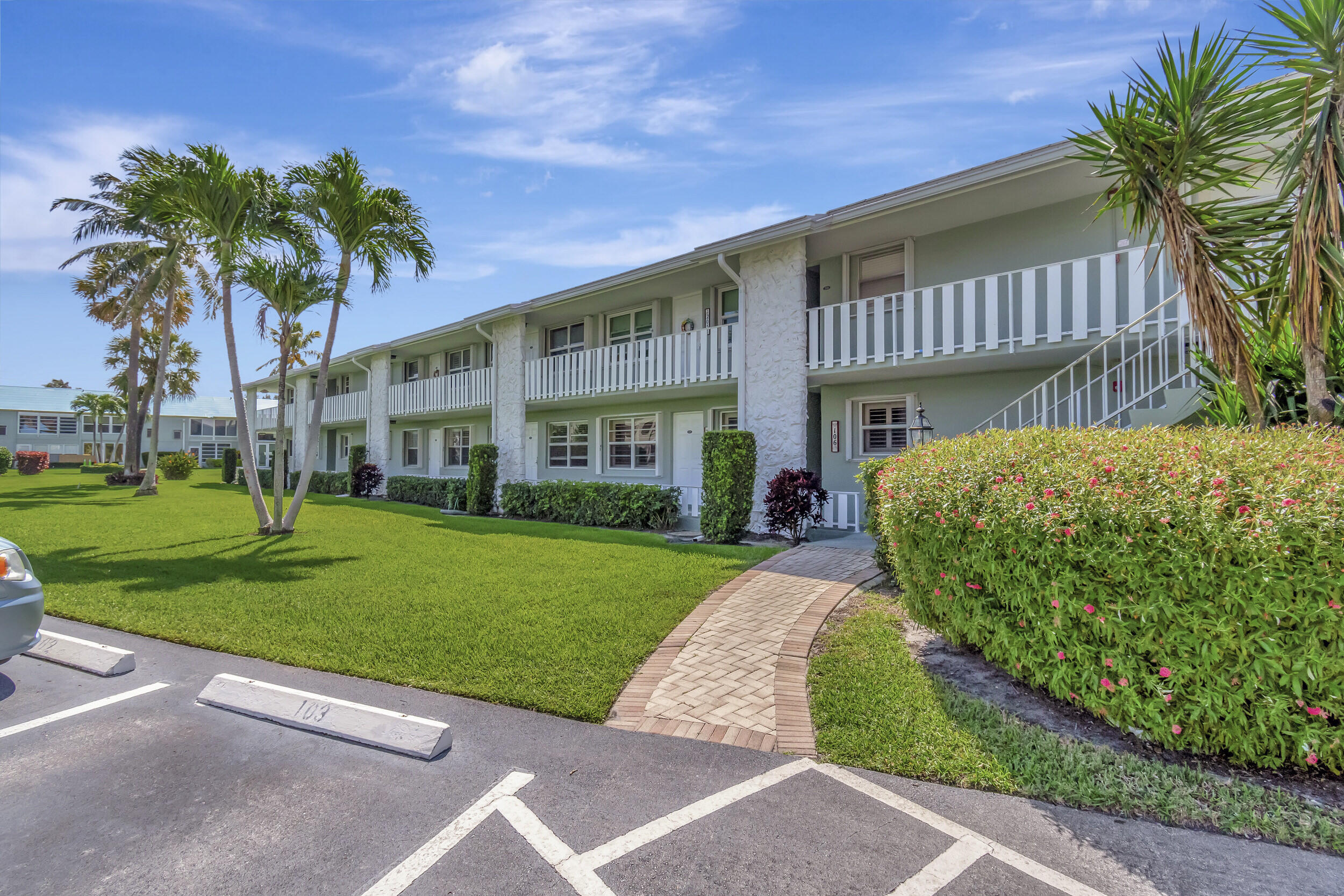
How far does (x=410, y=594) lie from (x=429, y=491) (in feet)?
44.7

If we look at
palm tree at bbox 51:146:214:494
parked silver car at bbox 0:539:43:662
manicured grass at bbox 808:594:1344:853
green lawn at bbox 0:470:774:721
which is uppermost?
palm tree at bbox 51:146:214:494

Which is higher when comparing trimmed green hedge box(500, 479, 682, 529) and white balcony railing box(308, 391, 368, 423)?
white balcony railing box(308, 391, 368, 423)

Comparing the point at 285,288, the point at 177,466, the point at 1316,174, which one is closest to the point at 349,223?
the point at 285,288

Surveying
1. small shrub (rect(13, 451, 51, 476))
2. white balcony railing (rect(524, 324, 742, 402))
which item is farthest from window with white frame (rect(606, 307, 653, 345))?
small shrub (rect(13, 451, 51, 476))

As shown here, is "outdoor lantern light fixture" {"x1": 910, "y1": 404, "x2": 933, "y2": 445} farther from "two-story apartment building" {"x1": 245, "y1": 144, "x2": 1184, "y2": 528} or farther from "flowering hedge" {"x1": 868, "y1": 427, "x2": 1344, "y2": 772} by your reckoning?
"flowering hedge" {"x1": 868, "y1": 427, "x2": 1344, "y2": 772}

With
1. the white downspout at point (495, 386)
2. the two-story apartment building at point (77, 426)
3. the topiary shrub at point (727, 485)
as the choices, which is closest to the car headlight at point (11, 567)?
the topiary shrub at point (727, 485)

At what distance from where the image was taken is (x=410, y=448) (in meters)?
26.0

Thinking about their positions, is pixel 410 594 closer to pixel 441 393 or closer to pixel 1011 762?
pixel 1011 762

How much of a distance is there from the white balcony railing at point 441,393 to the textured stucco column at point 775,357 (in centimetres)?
945

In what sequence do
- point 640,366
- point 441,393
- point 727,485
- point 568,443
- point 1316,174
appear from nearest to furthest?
point 1316,174 → point 727,485 → point 640,366 → point 568,443 → point 441,393

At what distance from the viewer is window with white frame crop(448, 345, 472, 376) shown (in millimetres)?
22841

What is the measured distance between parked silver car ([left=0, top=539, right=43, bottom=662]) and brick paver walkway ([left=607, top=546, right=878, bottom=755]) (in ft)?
13.1

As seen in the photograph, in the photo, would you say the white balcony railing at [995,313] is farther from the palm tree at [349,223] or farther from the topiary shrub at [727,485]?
Result: the palm tree at [349,223]

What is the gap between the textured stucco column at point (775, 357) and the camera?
1166 cm
